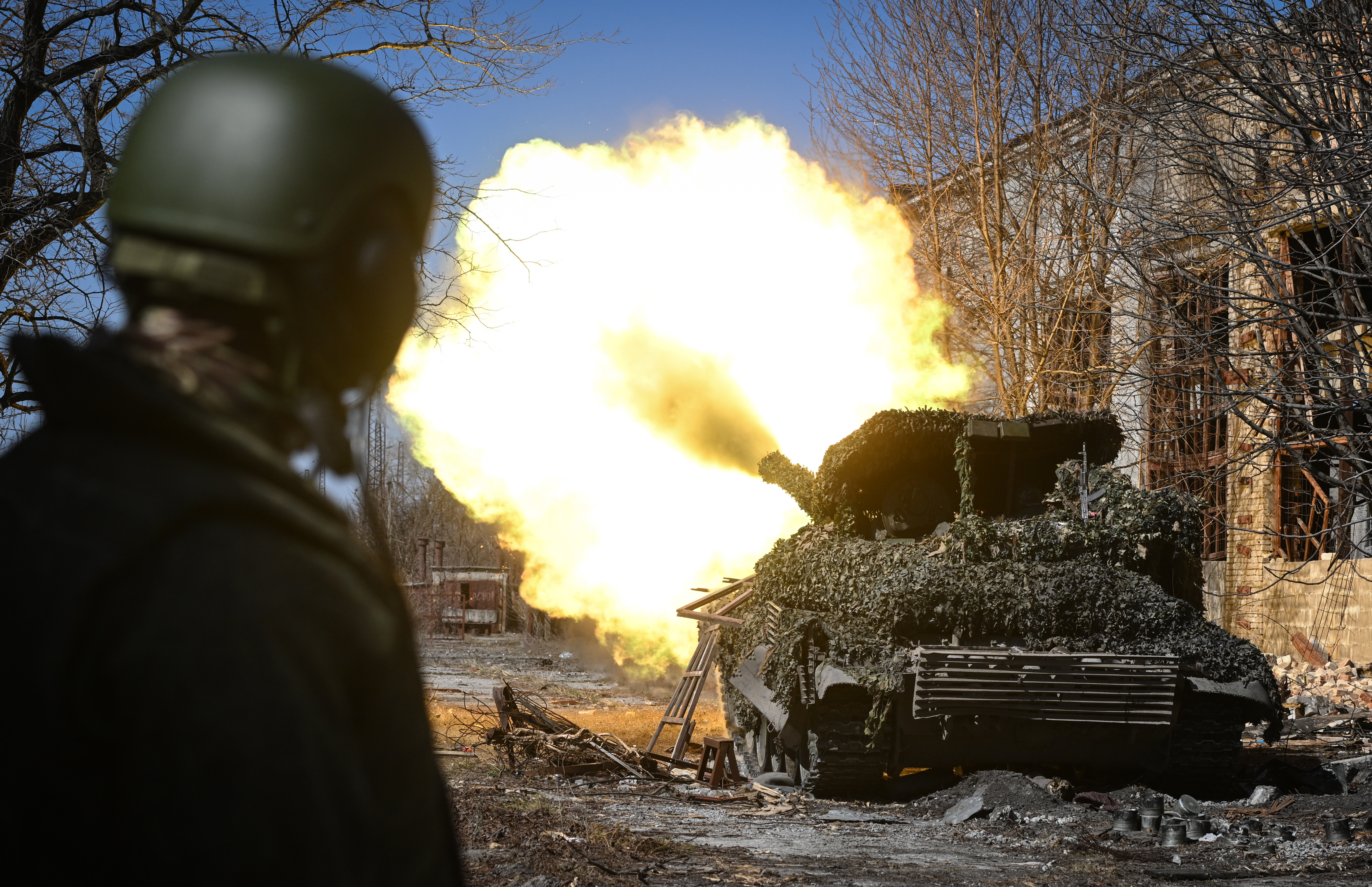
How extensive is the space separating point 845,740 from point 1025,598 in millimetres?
2078

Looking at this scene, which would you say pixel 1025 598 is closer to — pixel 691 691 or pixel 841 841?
pixel 841 841

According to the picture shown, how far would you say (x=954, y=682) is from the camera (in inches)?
379

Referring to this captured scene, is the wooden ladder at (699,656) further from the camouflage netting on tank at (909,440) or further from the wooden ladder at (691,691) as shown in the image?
the camouflage netting on tank at (909,440)

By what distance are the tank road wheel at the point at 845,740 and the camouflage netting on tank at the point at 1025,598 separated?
0.63ft

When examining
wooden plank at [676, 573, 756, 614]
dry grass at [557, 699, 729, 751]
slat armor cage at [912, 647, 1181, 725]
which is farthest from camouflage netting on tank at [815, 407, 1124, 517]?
dry grass at [557, 699, 729, 751]

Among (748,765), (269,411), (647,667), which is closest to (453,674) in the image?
(647,667)

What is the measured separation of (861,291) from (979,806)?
13113 mm

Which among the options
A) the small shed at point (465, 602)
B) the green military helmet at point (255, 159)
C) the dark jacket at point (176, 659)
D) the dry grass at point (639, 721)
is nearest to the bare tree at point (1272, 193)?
the green military helmet at point (255, 159)

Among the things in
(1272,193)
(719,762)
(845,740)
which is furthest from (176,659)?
(1272,193)

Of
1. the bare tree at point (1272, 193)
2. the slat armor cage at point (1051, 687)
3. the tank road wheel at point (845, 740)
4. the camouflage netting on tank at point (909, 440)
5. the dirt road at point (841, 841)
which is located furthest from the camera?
the camouflage netting on tank at point (909, 440)

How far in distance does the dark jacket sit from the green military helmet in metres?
0.21

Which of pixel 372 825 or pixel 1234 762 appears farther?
pixel 1234 762

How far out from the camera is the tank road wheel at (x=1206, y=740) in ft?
32.5

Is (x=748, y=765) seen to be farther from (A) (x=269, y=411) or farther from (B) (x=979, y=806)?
(A) (x=269, y=411)
